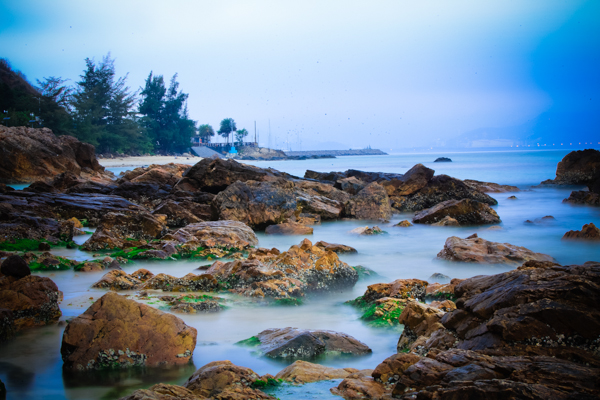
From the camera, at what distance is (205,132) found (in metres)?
116

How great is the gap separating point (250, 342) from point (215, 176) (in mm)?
11816

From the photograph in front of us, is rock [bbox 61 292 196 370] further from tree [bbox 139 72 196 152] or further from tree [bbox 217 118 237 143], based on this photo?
tree [bbox 217 118 237 143]

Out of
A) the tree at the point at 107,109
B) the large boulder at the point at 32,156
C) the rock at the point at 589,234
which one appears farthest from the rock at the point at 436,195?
the tree at the point at 107,109

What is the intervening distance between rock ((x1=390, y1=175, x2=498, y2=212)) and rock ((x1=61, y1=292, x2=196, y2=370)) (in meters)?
13.0

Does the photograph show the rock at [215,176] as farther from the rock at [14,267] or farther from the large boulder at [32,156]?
the large boulder at [32,156]

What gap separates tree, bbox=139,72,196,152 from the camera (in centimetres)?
7131

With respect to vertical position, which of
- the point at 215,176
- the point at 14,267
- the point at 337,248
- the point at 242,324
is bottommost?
the point at 242,324

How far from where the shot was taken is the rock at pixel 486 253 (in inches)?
299

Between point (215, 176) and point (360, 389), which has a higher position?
point (215, 176)

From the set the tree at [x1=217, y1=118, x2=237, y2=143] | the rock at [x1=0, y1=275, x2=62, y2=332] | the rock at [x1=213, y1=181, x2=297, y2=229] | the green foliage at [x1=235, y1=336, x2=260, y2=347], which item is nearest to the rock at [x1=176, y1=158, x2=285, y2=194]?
the rock at [x1=213, y1=181, x2=297, y2=229]

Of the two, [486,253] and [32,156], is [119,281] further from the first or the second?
[32,156]

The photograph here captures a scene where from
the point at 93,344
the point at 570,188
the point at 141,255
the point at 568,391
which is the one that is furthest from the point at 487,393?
the point at 570,188

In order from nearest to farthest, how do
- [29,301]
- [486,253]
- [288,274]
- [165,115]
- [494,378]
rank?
[494,378], [29,301], [288,274], [486,253], [165,115]

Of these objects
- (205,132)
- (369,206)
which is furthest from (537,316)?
(205,132)
